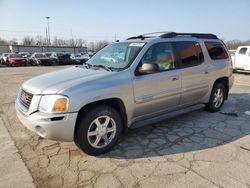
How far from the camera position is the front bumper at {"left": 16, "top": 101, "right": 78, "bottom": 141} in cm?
322

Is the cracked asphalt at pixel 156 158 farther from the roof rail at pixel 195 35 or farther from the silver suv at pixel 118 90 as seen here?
the roof rail at pixel 195 35

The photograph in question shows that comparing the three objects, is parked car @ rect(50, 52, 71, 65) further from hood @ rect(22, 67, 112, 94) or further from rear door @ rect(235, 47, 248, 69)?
hood @ rect(22, 67, 112, 94)

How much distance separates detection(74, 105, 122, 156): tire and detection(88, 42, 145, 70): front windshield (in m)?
0.83

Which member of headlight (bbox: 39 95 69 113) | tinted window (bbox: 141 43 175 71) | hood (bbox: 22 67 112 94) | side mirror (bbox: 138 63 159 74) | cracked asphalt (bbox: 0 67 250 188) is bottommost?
cracked asphalt (bbox: 0 67 250 188)

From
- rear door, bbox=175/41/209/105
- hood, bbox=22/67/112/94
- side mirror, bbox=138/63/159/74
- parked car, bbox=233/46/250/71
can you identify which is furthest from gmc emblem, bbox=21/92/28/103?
parked car, bbox=233/46/250/71

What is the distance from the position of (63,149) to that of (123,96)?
1.34m

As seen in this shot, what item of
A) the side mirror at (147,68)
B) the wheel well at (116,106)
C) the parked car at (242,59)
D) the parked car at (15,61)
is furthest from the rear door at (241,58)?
the parked car at (15,61)

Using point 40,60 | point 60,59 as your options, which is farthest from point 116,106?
point 60,59

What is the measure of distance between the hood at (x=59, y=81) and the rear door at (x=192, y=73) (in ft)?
5.75

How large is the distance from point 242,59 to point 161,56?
12586 millimetres

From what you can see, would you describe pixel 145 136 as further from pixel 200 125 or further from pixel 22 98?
pixel 22 98

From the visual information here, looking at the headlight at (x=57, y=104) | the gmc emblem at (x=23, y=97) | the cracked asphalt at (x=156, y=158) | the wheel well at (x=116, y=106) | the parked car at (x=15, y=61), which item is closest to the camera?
the cracked asphalt at (x=156, y=158)

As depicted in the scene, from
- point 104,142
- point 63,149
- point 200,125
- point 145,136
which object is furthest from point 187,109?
point 63,149

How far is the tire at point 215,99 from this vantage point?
5.69m
